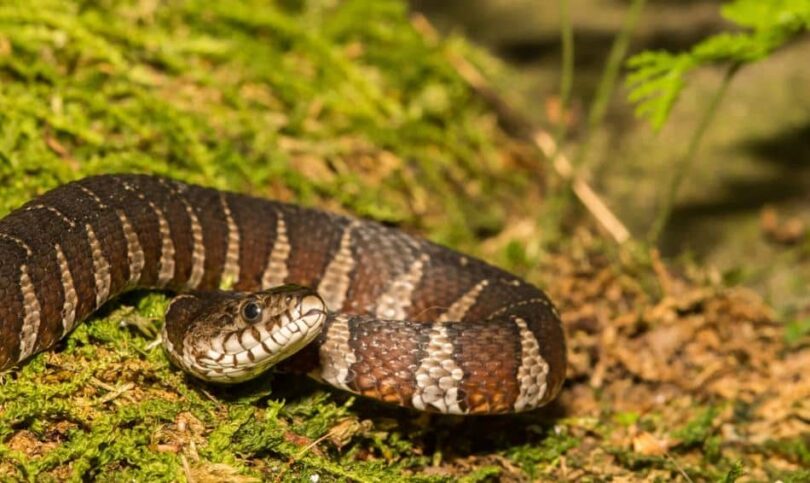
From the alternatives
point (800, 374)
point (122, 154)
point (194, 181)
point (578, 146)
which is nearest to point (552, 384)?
point (800, 374)

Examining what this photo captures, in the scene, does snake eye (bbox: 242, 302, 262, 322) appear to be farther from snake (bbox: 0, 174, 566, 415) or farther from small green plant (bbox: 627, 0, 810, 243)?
small green plant (bbox: 627, 0, 810, 243)

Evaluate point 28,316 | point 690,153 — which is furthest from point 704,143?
point 28,316

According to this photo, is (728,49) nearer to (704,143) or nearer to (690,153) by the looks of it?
(690,153)

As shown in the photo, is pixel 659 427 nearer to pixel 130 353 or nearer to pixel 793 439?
pixel 793 439

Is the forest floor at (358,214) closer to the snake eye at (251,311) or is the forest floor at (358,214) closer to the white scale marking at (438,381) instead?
the white scale marking at (438,381)

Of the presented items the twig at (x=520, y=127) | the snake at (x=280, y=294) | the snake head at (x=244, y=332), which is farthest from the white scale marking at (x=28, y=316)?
the twig at (x=520, y=127)

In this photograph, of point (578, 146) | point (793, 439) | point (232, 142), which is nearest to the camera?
point (793, 439)

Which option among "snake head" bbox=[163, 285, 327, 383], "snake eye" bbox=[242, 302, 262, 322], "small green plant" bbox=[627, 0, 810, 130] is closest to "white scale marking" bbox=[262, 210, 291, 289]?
"snake head" bbox=[163, 285, 327, 383]
